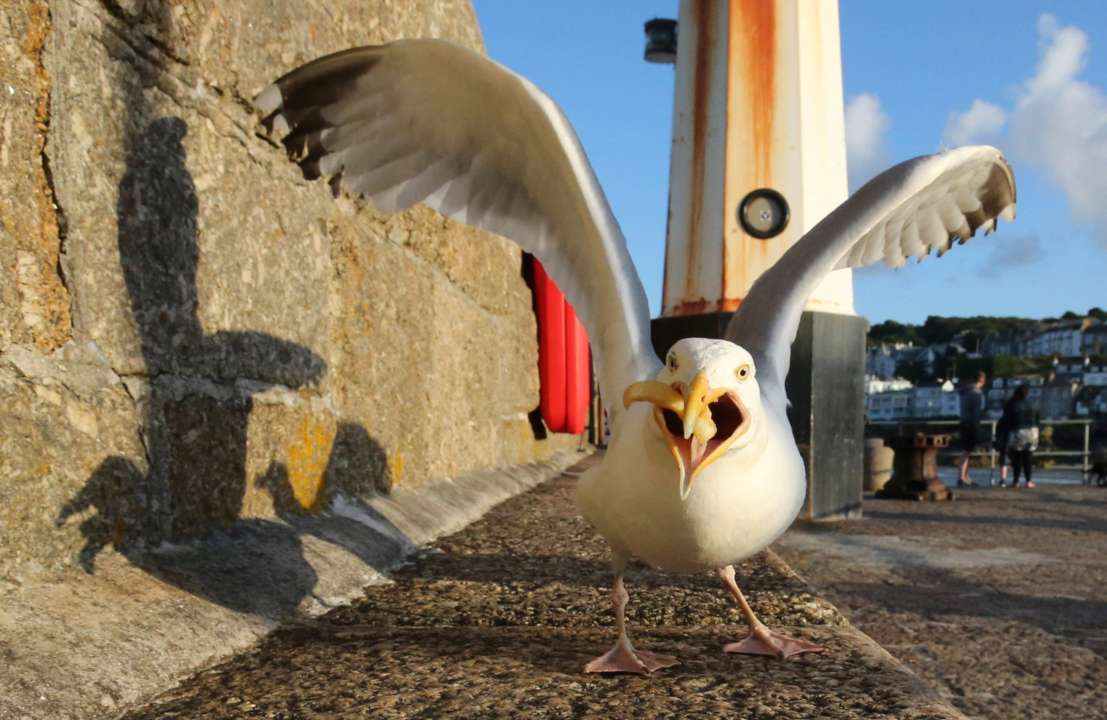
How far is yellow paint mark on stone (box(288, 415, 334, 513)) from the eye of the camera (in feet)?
7.59

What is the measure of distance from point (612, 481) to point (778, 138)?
369 cm

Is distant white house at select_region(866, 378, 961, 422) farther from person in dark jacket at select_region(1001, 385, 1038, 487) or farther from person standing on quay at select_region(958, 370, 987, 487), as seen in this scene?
person in dark jacket at select_region(1001, 385, 1038, 487)

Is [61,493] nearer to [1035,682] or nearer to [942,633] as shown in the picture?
[1035,682]

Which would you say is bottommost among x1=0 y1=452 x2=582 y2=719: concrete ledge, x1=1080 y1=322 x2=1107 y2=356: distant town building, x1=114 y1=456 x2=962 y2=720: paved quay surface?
x1=114 y1=456 x2=962 y2=720: paved quay surface

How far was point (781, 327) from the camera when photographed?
6.66 ft

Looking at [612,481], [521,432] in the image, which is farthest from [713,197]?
[612,481]

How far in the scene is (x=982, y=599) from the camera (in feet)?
9.62

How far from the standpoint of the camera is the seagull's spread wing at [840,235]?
2.03 m

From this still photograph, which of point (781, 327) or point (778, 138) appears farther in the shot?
point (778, 138)

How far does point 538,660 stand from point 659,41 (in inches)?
282

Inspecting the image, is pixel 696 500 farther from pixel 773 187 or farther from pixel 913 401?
pixel 913 401

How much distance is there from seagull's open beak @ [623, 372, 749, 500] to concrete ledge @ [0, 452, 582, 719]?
0.79 m

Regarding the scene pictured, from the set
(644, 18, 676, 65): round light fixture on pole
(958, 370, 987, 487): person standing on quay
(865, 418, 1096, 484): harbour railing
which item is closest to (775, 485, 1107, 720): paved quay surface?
(865, 418, 1096, 484): harbour railing

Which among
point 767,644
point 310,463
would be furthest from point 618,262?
point 310,463
